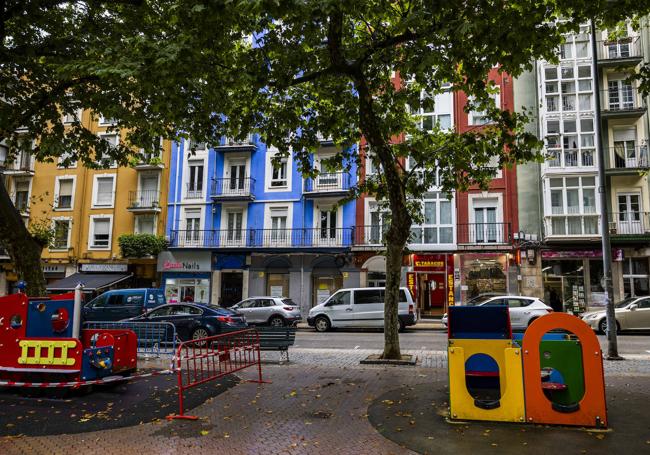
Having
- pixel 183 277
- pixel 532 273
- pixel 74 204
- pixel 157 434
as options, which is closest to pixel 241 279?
pixel 183 277

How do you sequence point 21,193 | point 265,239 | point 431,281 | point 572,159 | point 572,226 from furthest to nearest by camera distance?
point 21,193, point 265,239, point 431,281, point 572,159, point 572,226

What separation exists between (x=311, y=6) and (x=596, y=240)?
2228 cm

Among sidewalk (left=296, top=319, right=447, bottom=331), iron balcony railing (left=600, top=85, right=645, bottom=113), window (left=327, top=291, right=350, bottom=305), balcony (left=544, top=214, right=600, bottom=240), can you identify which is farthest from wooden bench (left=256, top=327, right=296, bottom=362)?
iron balcony railing (left=600, top=85, right=645, bottom=113)

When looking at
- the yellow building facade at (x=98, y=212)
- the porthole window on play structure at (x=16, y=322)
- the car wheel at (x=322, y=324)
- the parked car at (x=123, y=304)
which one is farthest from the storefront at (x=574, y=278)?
the porthole window on play structure at (x=16, y=322)

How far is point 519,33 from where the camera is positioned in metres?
7.42

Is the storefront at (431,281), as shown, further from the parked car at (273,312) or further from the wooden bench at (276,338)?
the wooden bench at (276,338)

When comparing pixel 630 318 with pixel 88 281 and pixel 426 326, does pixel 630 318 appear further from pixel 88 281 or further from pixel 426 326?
pixel 88 281

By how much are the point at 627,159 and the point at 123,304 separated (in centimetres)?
2478

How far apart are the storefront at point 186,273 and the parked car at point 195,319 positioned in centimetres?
1386

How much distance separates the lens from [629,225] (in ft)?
78.9

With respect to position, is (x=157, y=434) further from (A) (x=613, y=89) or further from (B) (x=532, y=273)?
(A) (x=613, y=89)

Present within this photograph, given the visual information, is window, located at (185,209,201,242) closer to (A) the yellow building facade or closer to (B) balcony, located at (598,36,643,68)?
(A) the yellow building facade

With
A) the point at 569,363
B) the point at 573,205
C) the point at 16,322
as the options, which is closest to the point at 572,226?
the point at 573,205

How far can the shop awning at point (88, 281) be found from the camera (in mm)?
28859
